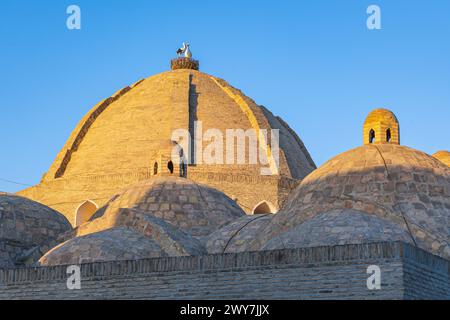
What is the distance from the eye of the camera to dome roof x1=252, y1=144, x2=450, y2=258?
17719 mm

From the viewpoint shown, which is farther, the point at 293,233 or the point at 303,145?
the point at 303,145

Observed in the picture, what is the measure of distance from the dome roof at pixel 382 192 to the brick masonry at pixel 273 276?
341cm

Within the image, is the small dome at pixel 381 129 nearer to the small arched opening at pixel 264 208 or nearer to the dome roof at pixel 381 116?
the dome roof at pixel 381 116

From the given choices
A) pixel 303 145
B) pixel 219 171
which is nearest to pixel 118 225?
pixel 219 171

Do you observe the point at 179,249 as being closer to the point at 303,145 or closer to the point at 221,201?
the point at 221,201

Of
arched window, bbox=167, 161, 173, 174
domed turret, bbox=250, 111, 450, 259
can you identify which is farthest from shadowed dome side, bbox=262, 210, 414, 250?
arched window, bbox=167, 161, 173, 174

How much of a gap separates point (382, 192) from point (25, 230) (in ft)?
25.4

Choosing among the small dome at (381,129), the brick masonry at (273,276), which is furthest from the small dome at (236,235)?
the brick masonry at (273,276)

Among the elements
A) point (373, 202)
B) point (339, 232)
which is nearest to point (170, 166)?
point (373, 202)

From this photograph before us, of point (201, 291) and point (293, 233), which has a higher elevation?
point (293, 233)

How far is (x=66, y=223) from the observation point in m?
23.6

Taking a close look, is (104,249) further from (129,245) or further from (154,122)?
(154,122)

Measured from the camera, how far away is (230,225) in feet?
67.9
